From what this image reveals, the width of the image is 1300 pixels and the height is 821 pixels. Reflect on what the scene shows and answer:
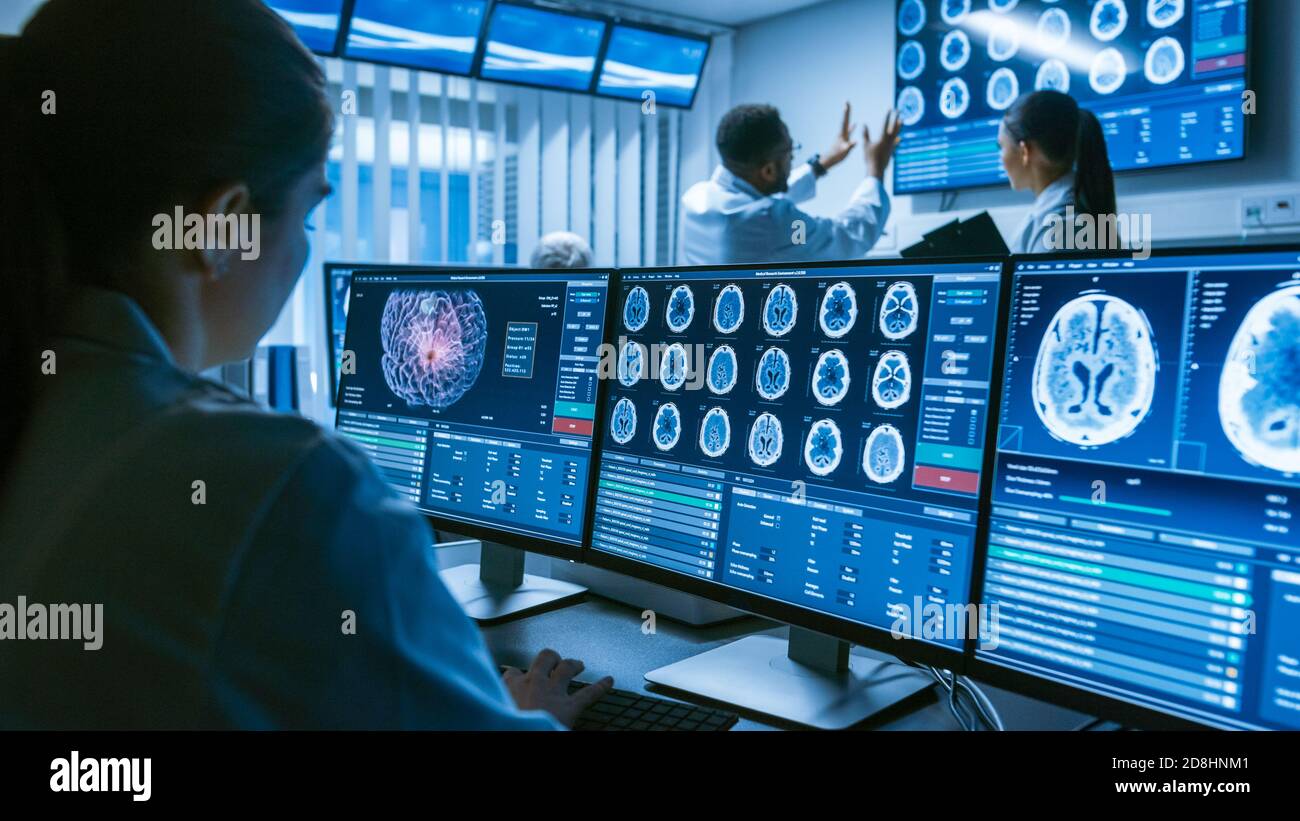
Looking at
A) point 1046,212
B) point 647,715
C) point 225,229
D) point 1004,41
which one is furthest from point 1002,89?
point 225,229

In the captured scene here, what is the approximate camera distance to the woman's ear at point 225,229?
718 millimetres

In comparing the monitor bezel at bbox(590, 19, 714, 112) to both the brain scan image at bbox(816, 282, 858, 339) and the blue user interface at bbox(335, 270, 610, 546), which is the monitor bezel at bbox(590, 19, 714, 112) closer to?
the blue user interface at bbox(335, 270, 610, 546)

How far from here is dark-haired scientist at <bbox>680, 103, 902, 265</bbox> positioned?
3.08 m

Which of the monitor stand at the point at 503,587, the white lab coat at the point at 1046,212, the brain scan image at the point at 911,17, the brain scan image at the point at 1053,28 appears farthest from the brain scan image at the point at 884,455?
the brain scan image at the point at 911,17

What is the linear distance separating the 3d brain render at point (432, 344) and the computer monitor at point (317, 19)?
2.40 metres

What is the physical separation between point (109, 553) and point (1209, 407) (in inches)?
30.6

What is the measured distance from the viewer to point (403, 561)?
62 centimetres

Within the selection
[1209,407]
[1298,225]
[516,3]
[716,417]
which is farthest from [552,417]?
[516,3]

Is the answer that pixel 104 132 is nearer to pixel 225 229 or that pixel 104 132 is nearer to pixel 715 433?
pixel 225 229

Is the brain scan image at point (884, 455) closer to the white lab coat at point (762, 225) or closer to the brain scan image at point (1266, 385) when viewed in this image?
the brain scan image at point (1266, 385)

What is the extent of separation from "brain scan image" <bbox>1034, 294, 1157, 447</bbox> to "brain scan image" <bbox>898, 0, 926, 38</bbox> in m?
3.47

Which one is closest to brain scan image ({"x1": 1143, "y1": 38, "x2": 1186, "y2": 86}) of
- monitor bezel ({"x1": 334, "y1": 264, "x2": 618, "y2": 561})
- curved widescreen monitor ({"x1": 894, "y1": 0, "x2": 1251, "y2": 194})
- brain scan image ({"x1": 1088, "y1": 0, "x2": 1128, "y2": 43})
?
curved widescreen monitor ({"x1": 894, "y1": 0, "x2": 1251, "y2": 194})

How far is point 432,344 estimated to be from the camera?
1.43 meters
